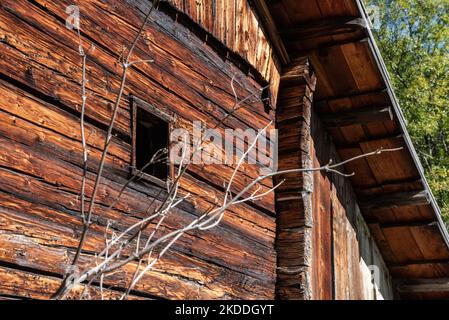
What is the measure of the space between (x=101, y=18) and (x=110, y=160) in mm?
809

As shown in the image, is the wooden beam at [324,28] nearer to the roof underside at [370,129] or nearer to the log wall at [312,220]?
the roof underside at [370,129]

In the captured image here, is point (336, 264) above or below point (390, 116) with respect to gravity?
below

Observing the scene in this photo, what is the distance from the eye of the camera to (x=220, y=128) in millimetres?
5406

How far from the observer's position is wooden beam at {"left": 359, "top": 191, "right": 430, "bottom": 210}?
808cm

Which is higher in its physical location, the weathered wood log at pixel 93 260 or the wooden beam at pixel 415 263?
the wooden beam at pixel 415 263

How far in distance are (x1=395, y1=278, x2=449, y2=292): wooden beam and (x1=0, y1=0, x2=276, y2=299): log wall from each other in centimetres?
433

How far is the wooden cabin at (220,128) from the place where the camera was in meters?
3.57

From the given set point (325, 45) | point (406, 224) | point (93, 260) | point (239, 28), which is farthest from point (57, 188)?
point (406, 224)

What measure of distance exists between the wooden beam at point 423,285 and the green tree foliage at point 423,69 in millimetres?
8149

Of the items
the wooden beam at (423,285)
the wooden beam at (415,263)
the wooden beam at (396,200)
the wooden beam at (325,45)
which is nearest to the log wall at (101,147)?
the wooden beam at (325,45)

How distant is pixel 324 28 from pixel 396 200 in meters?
2.66
